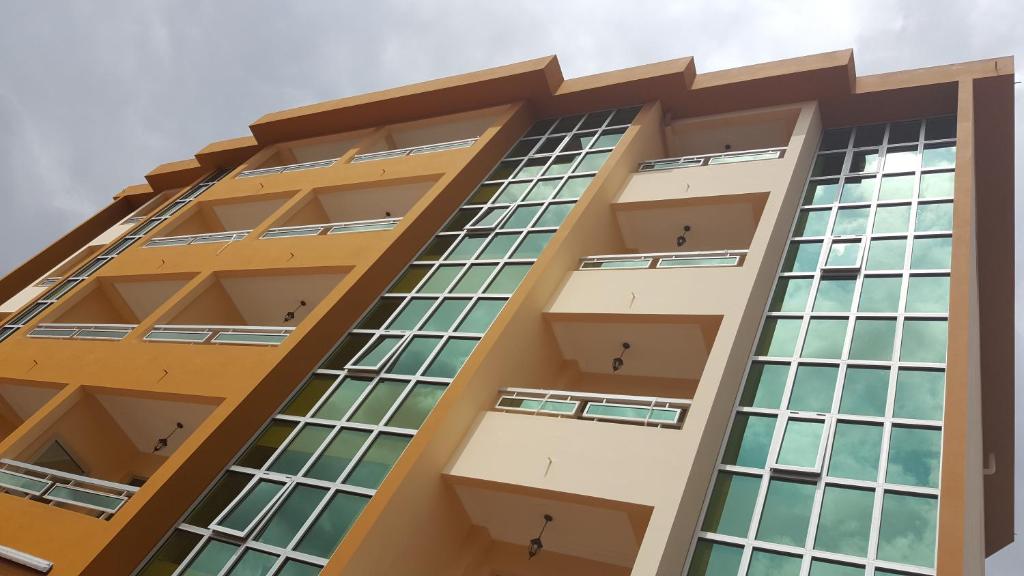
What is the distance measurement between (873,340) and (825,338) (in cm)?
81

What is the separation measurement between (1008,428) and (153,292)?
1107 inches

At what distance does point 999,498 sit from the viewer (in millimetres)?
25703

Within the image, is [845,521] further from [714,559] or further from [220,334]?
[220,334]

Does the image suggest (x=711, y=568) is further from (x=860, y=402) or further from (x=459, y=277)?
(x=459, y=277)

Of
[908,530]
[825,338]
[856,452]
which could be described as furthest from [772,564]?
[825,338]

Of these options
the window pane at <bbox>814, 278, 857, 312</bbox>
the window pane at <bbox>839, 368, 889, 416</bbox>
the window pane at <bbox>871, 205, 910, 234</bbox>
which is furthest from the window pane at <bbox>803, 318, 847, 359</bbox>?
the window pane at <bbox>871, 205, 910, 234</bbox>

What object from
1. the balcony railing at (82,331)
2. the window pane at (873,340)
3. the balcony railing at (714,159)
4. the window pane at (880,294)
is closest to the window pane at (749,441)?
the window pane at (873,340)

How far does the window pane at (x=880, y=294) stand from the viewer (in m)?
13.9

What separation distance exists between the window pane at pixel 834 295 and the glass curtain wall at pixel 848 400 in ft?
0.11

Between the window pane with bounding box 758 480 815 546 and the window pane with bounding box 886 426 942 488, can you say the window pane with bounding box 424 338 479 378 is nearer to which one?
the window pane with bounding box 758 480 815 546

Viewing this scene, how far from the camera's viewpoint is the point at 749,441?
487 inches

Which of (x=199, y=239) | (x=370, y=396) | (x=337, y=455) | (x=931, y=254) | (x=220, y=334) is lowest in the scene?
(x=337, y=455)

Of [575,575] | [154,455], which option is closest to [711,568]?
[575,575]

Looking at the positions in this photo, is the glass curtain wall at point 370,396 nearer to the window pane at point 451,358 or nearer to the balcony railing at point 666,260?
the window pane at point 451,358
